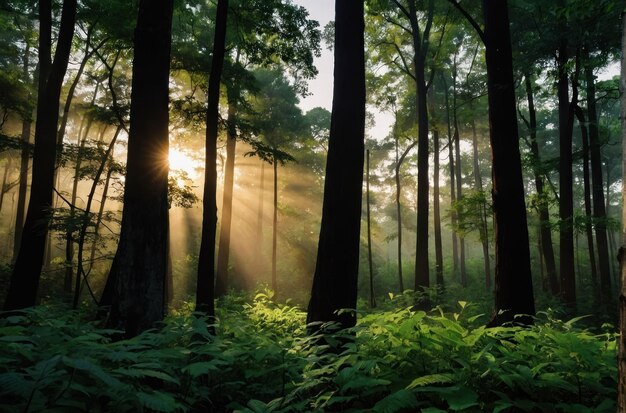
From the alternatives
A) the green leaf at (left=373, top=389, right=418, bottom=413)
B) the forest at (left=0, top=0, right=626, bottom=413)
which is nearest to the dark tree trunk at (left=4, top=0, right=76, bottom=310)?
the forest at (left=0, top=0, right=626, bottom=413)

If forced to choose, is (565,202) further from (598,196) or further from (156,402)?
(156,402)

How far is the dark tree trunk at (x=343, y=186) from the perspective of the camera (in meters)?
5.12

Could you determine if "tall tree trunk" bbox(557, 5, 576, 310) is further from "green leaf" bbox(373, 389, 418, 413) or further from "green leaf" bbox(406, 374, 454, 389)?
"green leaf" bbox(373, 389, 418, 413)

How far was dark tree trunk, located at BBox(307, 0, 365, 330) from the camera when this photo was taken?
16.8 feet

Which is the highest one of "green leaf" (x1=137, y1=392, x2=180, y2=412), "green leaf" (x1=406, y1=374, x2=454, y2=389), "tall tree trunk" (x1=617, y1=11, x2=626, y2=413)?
"tall tree trunk" (x1=617, y1=11, x2=626, y2=413)

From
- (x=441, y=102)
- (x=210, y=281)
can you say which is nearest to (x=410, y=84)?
A: (x=441, y=102)

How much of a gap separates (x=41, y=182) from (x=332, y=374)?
9.28 meters

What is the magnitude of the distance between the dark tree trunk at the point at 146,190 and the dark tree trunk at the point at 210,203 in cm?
310

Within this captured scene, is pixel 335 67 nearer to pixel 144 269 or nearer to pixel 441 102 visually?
pixel 144 269

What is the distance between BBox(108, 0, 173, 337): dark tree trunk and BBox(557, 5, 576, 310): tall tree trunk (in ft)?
46.0

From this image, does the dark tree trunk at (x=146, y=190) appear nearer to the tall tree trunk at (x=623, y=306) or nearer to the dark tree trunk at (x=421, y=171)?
the tall tree trunk at (x=623, y=306)

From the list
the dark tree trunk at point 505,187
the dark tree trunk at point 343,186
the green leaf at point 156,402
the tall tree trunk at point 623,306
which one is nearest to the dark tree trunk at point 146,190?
the dark tree trunk at point 343,186

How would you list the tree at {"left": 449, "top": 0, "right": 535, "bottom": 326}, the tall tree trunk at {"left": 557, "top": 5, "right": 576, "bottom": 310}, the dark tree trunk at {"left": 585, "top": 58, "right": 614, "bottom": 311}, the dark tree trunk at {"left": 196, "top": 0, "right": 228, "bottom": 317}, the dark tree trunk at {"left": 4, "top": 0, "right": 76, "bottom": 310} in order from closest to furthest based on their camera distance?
the tree at {"left": 449, "top": 0, "right": 535, "bottom": 326} < the dark tree trunk at {"left": 196, "top": 0, "right": 228, "bottom": 317} < the dark tree trunk at {"left": 4, "top": 0, "right": 76, "bottom": 310} < the tall tree trunk at {"left": 557, "top": 5, "right": 576, "bottom": 310} < the dark tree trunk at {"left": 585, "top": 58, "right": 614, "bottom": 311}

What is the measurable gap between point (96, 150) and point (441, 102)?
22398 millimetres
